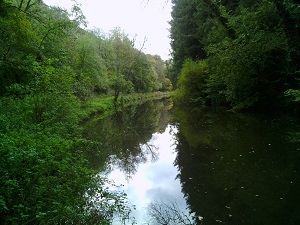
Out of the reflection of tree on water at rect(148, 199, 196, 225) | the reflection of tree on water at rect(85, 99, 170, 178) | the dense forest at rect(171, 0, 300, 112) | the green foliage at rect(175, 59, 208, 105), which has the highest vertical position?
the green foliage at rect(175, 59, 208, 105)

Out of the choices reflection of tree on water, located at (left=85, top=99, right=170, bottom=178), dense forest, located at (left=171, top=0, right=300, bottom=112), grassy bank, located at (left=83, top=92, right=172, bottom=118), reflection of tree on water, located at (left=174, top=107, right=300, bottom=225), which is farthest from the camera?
grassy bank, located at (left=83, top=92, right=172, bottom=118)

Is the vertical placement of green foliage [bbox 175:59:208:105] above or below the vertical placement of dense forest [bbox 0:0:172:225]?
above

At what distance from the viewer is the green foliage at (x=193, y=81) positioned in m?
25.8

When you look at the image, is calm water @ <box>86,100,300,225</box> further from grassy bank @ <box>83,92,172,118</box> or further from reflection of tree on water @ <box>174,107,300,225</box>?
grassy bank @ <box>83,92,172,118</box>

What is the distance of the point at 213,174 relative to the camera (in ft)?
23.3

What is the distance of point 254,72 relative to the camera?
16469 millimetres

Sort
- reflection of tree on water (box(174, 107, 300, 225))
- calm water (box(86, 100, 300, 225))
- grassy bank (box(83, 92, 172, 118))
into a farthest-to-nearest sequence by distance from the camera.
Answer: grassy bank (box(83, 92, 172, 118)) < calm water (box(86, 100, 300, 225)) < reflection of tree on water (box(174, 107, 300, 225))

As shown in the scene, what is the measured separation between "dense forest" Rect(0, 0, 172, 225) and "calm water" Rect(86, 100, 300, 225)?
0.89m

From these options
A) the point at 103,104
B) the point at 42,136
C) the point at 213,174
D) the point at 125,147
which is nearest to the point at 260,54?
the point at 125,147

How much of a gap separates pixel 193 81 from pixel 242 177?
20.8 metres

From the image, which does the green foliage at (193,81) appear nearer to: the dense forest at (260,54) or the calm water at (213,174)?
the dense forest at (260,54)

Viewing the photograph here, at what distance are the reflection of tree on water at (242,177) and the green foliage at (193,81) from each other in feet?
49.4

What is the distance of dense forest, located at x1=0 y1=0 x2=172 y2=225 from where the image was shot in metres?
3.69

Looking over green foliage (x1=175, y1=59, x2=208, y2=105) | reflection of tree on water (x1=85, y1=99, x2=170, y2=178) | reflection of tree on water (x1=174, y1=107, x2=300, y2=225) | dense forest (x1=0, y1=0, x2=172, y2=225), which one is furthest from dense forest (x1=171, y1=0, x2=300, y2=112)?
dense forest (x1=0, y1=0, x2=172, y2=225)
